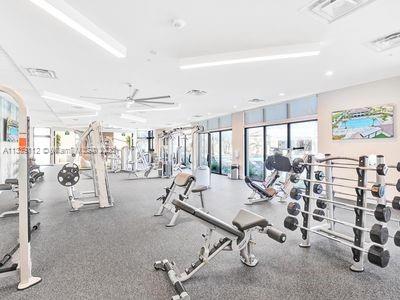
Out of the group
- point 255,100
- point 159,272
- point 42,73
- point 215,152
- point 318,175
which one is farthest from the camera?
point 215,152

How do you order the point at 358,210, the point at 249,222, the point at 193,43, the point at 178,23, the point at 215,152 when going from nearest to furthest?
the point at 249,222 → the point at 358,210 → the point at 178,23 → the point at 193,43 → the point at 215,152

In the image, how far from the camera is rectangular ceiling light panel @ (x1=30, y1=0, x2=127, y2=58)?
7.52 ft

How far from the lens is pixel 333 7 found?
246 cm

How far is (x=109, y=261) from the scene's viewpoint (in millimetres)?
2562

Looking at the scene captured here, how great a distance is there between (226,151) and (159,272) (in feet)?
28.6

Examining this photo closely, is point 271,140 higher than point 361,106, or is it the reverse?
point 361,106

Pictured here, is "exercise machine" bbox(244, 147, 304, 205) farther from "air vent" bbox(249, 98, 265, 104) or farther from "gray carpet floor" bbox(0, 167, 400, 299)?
"air vent" bbox(249, 98, 265, 104)

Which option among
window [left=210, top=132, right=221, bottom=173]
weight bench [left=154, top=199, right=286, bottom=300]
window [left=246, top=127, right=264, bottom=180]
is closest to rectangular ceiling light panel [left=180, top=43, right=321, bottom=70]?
weight bench [left=154, top=199, right=286, bottom=300]

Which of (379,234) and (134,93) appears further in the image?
(134,93)

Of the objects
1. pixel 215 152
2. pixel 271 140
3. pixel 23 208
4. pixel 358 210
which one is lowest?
pixel 358 210

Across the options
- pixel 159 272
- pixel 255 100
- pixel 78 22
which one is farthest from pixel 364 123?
Result: pixel 78 22

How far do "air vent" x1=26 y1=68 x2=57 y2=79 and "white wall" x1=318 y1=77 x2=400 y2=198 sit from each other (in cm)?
624

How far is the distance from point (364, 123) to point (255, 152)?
13.6 ft

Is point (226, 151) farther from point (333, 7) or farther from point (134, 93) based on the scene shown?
point (333, 7)
